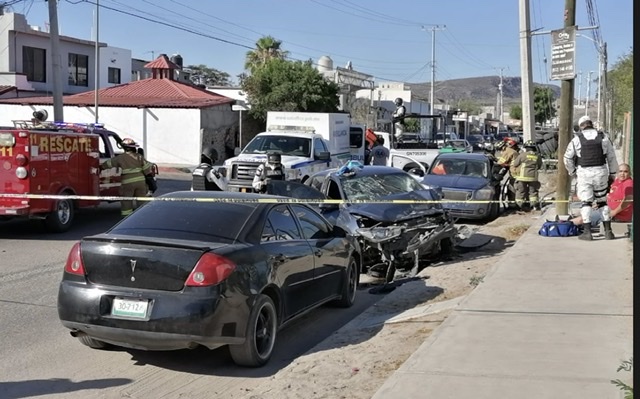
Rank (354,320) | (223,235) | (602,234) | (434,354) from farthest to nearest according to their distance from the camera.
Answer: (602,234)
(354,320)
(223,235)
(434,354)

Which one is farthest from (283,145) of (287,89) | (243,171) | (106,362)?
(287,89)

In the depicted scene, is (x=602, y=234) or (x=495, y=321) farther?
(x=602, y=234)

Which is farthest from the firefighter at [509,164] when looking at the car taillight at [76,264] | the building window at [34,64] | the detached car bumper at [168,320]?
the building window at [34,64]

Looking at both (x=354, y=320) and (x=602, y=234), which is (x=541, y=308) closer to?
(x=354, y=320)

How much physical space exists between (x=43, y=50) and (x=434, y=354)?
4008cm

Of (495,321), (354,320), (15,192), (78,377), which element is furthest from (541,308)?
(15,192)

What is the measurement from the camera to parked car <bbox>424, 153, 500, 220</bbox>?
1620 cm

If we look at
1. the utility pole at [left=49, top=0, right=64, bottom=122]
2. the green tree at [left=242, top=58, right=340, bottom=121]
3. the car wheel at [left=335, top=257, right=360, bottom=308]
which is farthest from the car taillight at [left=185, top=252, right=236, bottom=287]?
the green tree at [left=242, top=58, right=340, bottom=121]

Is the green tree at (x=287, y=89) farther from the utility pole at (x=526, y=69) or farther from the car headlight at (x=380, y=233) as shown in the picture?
the car headlight at (x=380, y=233)

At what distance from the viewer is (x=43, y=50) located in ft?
135

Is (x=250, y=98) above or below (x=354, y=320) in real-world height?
above

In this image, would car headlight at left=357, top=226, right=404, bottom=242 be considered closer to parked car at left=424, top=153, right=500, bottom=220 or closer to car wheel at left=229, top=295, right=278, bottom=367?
car wheel at left=229, top=295, right=278, bottom=367

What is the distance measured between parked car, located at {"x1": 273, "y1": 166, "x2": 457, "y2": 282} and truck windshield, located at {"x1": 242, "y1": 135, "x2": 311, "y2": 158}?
7.10 metres

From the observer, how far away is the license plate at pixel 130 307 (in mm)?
5824
